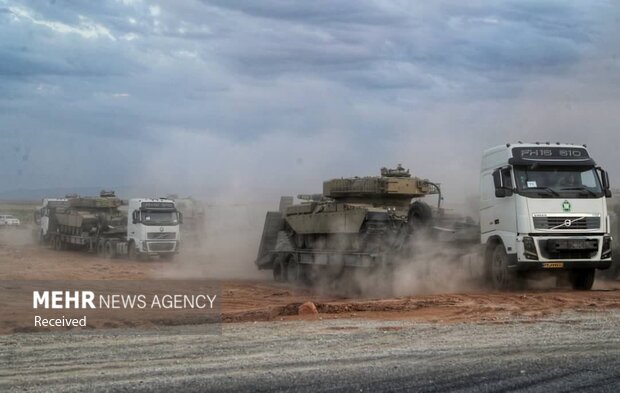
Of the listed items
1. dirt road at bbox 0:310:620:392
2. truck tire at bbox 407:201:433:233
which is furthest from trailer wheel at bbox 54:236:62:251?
dirt road at bbox 0:310:620:392

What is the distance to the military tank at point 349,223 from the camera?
66.2 ft

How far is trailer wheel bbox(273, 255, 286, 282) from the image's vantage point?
25219mm

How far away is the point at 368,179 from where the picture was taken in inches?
914

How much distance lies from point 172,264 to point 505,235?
18927 mm

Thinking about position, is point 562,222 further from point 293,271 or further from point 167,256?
point 167,256

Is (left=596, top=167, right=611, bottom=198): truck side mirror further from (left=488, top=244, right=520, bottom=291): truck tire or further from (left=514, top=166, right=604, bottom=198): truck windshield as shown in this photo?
(left=488, top=244, right=520, bottom=291): truck tire

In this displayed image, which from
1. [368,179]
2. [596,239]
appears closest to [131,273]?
[368,179]

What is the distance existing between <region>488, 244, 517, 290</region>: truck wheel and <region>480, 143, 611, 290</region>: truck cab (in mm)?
22

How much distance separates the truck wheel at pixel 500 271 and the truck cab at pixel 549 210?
0.07 feet

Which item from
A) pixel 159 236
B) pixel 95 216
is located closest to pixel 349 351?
pixel 159 236

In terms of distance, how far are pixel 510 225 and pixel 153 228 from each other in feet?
68.8

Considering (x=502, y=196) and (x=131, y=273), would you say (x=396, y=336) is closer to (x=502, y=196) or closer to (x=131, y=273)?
(x=502, y=196)

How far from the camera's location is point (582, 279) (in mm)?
18531

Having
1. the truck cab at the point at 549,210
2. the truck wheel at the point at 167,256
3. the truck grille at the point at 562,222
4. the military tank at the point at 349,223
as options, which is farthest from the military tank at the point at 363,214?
the truck wheel at the point at 167,256
